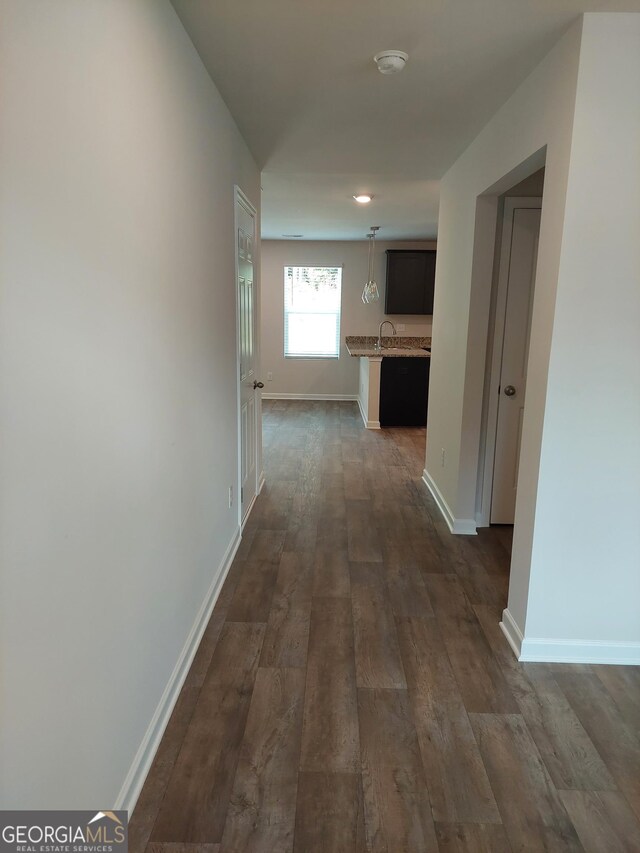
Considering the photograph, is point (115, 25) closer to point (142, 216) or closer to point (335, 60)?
point (142, 216)

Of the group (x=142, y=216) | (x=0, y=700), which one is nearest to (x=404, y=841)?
(x=0, y=700)

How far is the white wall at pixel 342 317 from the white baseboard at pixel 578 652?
6.77m

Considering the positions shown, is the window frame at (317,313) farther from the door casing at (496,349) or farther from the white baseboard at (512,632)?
the white baseboard at (512,632)

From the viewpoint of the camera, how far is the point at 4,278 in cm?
96

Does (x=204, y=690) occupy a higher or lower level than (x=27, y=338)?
lower

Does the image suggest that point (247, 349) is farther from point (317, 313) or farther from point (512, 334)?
point (317, 313)

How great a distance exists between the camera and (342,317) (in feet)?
29.0

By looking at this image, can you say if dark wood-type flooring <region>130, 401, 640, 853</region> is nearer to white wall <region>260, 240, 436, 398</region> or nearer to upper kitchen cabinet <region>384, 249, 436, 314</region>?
upper kitchen cabinet <region>384, 249, 436, 314</region>

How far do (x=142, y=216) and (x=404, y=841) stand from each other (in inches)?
77.1

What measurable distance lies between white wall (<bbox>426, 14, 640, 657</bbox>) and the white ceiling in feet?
0.61

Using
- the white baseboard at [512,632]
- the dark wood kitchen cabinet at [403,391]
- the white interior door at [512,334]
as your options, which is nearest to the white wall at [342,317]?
the dark wood kitchen cabinet at [403,391]

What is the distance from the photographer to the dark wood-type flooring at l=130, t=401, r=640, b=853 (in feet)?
5.28

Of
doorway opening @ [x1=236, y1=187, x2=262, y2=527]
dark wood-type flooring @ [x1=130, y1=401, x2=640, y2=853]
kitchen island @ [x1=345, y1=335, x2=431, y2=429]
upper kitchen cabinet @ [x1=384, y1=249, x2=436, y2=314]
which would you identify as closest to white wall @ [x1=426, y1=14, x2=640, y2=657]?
dark wood-type flooring @ [x1=130, y1=401, x2=640, y2=853]

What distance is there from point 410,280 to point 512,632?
6650mm
